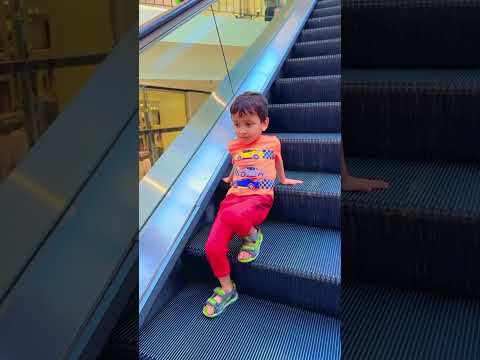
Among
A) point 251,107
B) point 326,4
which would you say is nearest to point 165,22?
point 251,107

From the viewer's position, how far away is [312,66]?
8.63 feet

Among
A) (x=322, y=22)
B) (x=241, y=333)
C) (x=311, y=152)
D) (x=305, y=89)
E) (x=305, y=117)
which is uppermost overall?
(x=322, y=22)

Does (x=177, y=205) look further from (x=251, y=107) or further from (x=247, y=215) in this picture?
(x=251, y=107)

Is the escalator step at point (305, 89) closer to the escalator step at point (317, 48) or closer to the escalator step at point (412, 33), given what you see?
the escalator step at point (317, 48)

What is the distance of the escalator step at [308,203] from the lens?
5.12 feet

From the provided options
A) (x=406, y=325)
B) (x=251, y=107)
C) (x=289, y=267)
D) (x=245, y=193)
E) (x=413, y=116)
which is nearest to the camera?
(x=406, y=325)

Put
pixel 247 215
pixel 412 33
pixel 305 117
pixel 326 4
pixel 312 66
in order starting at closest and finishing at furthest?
pixel 412 33
pixel 247 215
pixel 305 117
pixel 312 66
pixel 326 4

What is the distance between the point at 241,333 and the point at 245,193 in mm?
558

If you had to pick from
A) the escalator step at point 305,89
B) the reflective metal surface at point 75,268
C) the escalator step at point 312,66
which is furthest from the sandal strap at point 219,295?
the escalator step at point 312,66

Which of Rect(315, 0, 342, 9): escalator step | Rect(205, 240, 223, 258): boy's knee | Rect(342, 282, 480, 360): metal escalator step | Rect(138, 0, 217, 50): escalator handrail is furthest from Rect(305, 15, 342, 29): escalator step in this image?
Rect(342, 282, 480, 360): metal escalator step

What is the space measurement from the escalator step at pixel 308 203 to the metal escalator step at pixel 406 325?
86 centimetres

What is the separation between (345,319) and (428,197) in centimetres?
26

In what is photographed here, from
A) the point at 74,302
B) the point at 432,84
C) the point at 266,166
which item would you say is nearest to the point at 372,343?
the point at 432,84

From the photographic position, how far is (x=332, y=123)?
2.10 metres
